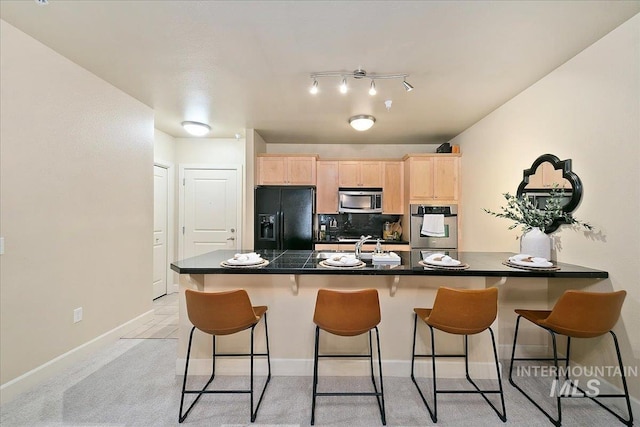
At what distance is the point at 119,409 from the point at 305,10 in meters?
2.89

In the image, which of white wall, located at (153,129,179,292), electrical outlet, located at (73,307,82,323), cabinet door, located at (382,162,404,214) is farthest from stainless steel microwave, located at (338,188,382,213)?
electrical outlet, located at (73,307,82,323)

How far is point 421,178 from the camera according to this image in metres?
4.45

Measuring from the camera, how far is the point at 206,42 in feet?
7.20

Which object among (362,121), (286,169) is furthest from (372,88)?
(286,169)

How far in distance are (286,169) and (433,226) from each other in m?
2.36

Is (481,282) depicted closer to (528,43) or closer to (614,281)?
(614,281)

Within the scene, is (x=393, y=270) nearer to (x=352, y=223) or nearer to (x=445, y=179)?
(x=445, y=179)

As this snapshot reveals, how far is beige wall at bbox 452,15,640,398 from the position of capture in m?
1.93

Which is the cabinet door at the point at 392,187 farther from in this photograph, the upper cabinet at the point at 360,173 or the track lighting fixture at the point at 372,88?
the track lighting fixture at the point at 372,88

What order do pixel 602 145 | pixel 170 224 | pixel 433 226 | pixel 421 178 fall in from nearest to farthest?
pixel 602 145
pixel 433 226
pixel 421 178
pixel 170 224

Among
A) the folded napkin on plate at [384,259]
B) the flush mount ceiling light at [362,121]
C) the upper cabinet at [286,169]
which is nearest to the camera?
the folded napkin on plate at [384,259]

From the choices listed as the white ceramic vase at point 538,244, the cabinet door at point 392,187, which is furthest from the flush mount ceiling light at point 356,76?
the cabinet door at point 392,187

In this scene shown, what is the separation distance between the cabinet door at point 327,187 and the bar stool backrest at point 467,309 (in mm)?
2992

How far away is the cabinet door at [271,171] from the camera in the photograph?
461 centimetres
